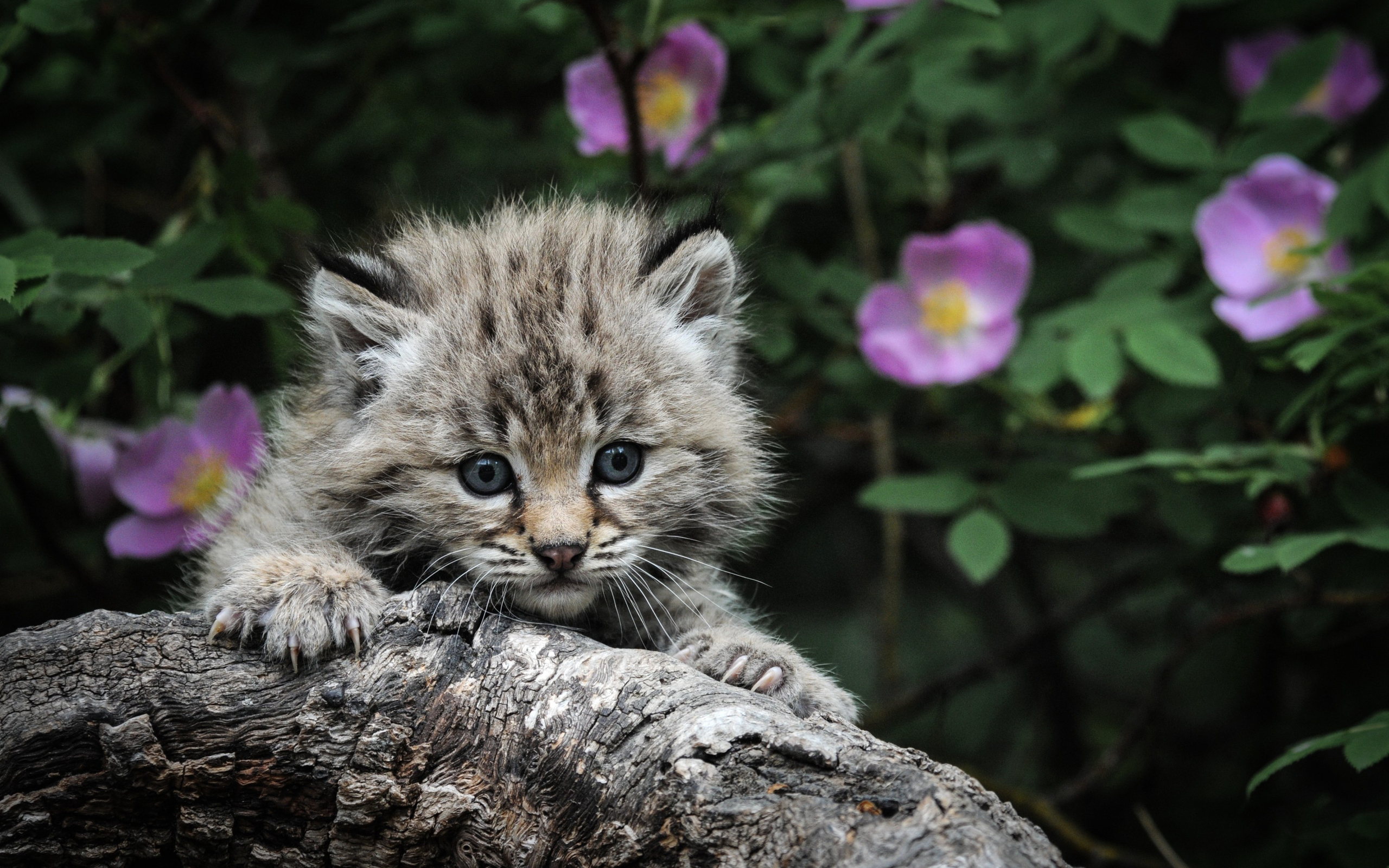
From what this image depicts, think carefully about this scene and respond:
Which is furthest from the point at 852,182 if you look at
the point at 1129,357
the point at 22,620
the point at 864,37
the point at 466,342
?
the point at 22,620

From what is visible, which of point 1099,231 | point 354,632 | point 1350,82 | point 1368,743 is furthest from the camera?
point 1350,82

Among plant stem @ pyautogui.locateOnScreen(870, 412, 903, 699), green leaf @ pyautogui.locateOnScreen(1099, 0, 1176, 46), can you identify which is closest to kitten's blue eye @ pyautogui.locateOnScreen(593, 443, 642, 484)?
plant stem @ pyautogui.locateOnScreen(870, 412, 903, 699)

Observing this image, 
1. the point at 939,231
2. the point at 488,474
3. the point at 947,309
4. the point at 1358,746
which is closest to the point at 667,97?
the point at 947,309

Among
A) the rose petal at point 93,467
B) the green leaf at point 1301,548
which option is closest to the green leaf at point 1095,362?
the green leaf at point 1301,548

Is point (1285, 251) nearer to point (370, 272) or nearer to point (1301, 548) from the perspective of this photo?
point (1301, 548)

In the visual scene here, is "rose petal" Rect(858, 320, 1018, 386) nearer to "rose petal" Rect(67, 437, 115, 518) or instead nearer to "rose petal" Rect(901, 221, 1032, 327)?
"rose petal" Rect(901, 221, 1032, 327)

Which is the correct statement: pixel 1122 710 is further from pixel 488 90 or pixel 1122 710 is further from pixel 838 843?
pixel 838 843
